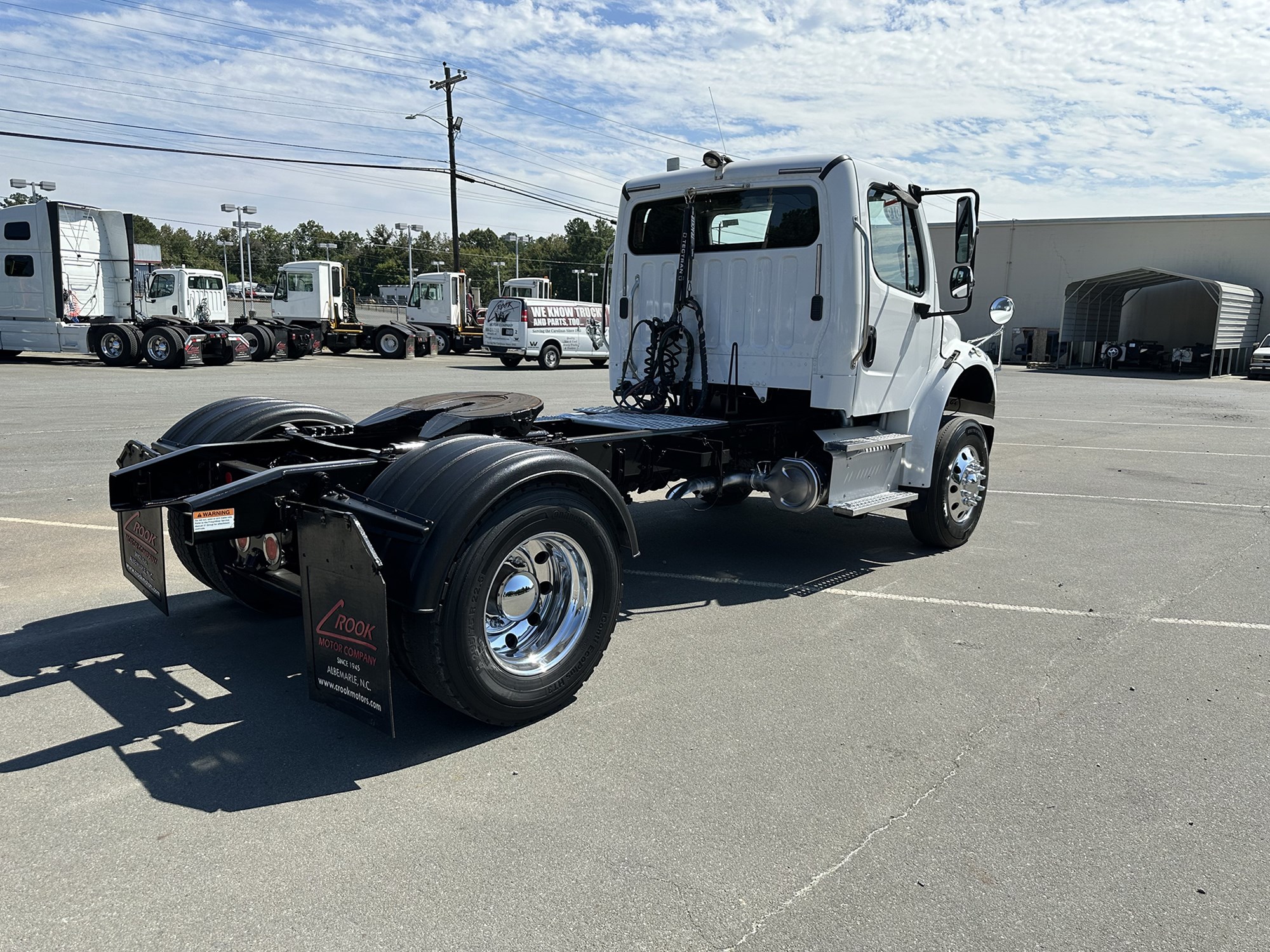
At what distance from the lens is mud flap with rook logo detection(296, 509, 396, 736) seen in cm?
331

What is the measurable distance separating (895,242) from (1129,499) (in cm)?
462

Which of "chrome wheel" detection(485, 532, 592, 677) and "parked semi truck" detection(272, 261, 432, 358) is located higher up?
"parked semi truck" detection(272, 261, 432, 358)

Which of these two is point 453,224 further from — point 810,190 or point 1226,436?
point 810,190

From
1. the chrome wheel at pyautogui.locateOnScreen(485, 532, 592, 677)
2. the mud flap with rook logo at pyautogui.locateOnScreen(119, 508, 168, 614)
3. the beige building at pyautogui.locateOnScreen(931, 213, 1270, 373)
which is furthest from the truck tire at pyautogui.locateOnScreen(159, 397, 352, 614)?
the beige building at pyautogui.locateOnScreen(931, 213, 1270, 373)

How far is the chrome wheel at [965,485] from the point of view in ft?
22.9

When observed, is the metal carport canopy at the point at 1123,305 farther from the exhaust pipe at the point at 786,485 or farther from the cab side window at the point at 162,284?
the cab side window at the point at 162,284

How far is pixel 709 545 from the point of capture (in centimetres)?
709

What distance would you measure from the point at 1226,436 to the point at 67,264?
2703 centimetres

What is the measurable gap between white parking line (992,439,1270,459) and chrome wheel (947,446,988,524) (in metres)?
6.61

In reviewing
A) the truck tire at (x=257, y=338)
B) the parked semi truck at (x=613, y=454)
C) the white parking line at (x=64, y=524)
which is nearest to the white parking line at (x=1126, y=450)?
the parked semi truck at (x=613, y=454)

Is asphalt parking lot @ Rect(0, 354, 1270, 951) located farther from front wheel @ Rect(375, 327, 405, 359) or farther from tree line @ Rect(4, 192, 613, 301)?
tree line @ Rect(4, 192, 613, 301)

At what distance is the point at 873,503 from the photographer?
627cm

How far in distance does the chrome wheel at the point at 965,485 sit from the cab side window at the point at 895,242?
1327 millimetres

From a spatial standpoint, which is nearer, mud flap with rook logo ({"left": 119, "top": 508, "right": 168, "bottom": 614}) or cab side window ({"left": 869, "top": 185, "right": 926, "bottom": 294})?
mud flap with rook logo ({"left": 119, "top": 508, "right": 168, "bottom": 614})
